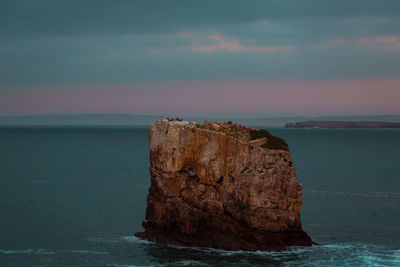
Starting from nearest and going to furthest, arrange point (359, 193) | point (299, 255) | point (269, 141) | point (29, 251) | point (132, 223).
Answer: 1. point (299, 255)
2. point (29, 251)
3. point (269, 141)
4. point (132, 223)
5. point (359, 193)

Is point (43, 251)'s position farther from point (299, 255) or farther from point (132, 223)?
point (299, 255)

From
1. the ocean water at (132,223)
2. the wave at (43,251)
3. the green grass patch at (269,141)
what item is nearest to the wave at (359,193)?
the ocean water at (132,223)

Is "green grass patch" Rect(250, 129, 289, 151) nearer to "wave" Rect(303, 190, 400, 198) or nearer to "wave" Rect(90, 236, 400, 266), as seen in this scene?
"wave" Rect(90, 236, 400, 266)

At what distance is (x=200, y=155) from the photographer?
37.1 m

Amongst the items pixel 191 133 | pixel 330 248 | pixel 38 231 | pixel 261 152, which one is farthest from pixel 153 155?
pixel 330 248

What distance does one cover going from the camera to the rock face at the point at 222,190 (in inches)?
1393

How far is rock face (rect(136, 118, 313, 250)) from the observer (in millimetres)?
35375

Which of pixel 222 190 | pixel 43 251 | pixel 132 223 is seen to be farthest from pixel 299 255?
pixel 43 251

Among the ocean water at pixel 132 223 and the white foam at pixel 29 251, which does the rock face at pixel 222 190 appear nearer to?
the ocean water at pixel 132 223

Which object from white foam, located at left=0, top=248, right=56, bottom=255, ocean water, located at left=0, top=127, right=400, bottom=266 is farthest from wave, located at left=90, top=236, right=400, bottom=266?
white foam, located at left=0, top=248, right=56, bottom=255

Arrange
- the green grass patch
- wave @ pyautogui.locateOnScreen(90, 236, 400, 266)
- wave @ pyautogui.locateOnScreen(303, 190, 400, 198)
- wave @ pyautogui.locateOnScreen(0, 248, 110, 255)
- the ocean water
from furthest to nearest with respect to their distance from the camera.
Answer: wave @ pyautogui.locateOnScreen(303, 190, 400, 198) → the green grass patch → wave @ pyautogui.locateOnScreen(0, 248, 110, 255) → the ocean water → wave @ pyautogui.locateOnScreen(90, 236, 400, 266)

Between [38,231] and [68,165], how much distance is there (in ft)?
183

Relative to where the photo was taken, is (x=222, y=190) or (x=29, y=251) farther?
(x=222, y=190)

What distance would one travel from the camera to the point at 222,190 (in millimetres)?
36688
